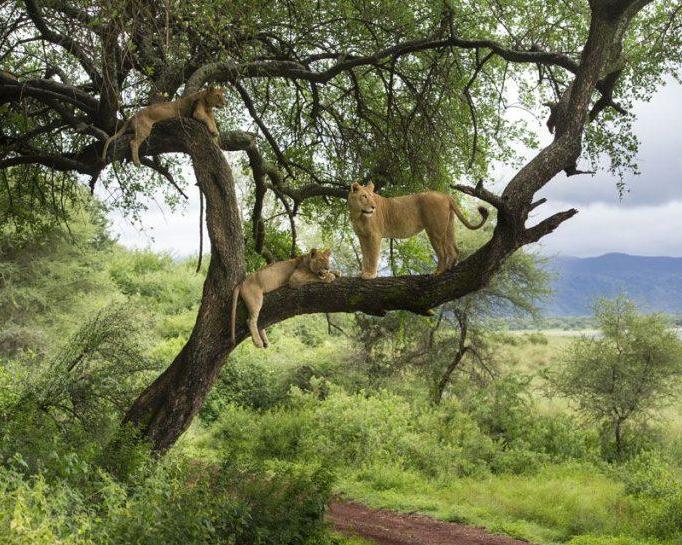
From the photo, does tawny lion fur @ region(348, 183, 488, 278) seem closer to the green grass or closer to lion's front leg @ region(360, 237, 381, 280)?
lion's front leg @ region(360, 237, 381, 280)

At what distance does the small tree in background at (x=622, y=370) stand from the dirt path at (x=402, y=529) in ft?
23.0

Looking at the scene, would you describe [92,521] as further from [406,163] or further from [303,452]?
[303,452]

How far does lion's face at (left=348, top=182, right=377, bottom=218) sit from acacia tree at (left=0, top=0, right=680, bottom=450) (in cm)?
72

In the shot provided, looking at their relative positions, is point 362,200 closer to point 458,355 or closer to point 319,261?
point 319,261

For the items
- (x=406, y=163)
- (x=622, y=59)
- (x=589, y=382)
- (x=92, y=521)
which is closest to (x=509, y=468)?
(x=589, y=382)

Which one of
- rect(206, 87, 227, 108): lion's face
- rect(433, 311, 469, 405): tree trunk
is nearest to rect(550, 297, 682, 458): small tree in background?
rect(433, 311, 469, 405): tree trunk

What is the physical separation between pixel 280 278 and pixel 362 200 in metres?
1.20

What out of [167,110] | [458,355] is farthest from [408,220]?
[458,355]

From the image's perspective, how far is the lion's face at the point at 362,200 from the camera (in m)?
7.23

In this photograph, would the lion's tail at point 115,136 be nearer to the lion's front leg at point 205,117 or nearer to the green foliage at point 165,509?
the lion's front leg at point 205,117

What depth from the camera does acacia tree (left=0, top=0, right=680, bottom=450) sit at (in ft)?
24.8

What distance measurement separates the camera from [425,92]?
441 inches

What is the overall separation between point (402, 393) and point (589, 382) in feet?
14.6

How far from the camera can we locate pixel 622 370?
701 inches
